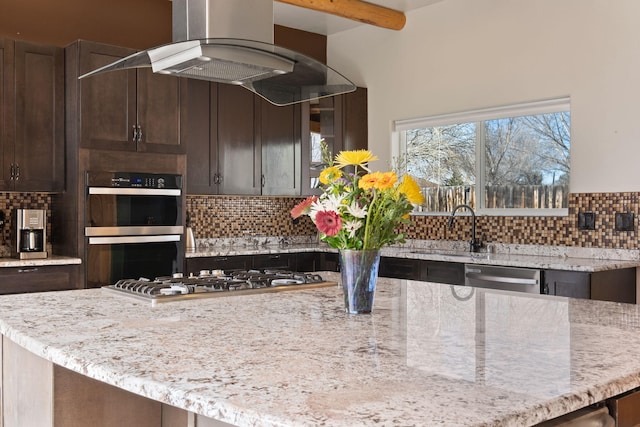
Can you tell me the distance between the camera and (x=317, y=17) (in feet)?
19.4

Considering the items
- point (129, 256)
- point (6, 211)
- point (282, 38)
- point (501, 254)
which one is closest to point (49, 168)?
point (6, 211)

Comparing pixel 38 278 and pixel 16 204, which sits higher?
pixel 16 204

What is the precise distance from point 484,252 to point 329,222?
347 cm

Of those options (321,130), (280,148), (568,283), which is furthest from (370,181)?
(321,130)

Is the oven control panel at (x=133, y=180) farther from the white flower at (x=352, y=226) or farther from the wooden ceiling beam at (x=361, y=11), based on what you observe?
the white flower at (x=352, y=226)

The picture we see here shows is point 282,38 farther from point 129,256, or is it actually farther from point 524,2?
point 129,256

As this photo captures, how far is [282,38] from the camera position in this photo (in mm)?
6172

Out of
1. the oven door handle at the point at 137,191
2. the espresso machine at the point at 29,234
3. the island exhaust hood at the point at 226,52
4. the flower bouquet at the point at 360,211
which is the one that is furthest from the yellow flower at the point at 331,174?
the espresso machine at the point at 29,234

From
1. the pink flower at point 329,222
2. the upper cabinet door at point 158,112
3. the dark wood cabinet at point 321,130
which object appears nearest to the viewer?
the pink flower at point 329,222

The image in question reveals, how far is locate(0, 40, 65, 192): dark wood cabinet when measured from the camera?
4340 millimetres

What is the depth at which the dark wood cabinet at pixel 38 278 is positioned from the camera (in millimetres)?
4066

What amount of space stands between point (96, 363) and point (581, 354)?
3.57ft

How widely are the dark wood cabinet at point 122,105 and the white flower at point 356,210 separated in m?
3.07

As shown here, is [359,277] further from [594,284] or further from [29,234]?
[29,234]
